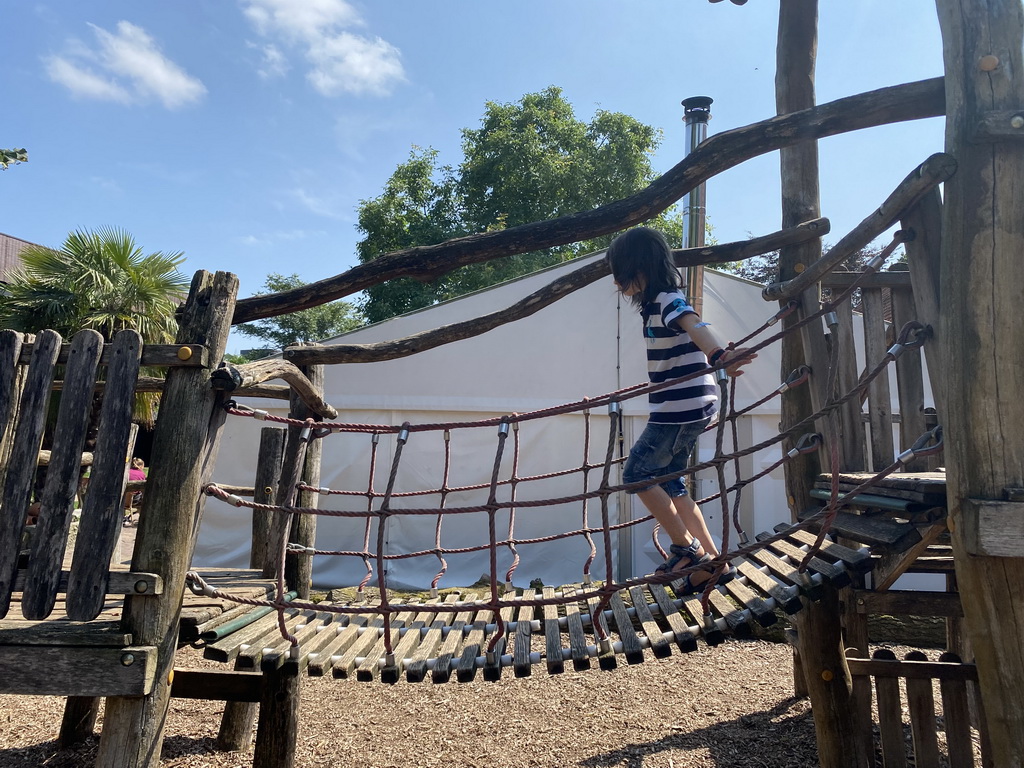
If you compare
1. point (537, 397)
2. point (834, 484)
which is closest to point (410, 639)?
point (834, 484)

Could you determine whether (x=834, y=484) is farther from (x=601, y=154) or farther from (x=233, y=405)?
(x=601, y=154)

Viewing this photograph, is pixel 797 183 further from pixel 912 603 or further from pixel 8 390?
pixel 8 390

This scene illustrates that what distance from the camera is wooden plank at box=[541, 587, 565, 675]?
2276 millimetres

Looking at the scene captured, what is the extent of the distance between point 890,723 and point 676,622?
3.44 feet

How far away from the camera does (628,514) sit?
7.61 metres

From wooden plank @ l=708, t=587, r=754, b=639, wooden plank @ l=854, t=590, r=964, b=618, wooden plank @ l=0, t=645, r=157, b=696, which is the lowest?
wooden plank @ l=0, t=645, r=157, b=696

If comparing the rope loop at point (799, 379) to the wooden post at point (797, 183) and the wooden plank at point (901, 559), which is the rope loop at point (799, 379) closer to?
the wooden post at point (797, 183)

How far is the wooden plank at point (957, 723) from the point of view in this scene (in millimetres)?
2545

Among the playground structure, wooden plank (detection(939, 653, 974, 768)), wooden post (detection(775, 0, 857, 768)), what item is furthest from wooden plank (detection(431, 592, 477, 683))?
wooden plank (detection(939, 653, 974, 768))

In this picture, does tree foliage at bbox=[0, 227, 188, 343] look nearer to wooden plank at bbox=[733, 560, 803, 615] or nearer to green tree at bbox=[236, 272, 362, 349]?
wooden plank at bbox=[733, 560, 803, 615]

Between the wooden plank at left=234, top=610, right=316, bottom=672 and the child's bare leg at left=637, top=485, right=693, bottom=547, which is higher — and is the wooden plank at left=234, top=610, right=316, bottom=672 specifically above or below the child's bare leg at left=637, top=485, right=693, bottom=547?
below

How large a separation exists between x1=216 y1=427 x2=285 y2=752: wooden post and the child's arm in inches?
88.1

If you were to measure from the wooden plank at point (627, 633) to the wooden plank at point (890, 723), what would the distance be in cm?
98

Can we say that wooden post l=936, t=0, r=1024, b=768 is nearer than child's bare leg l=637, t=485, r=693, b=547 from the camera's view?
Yes
